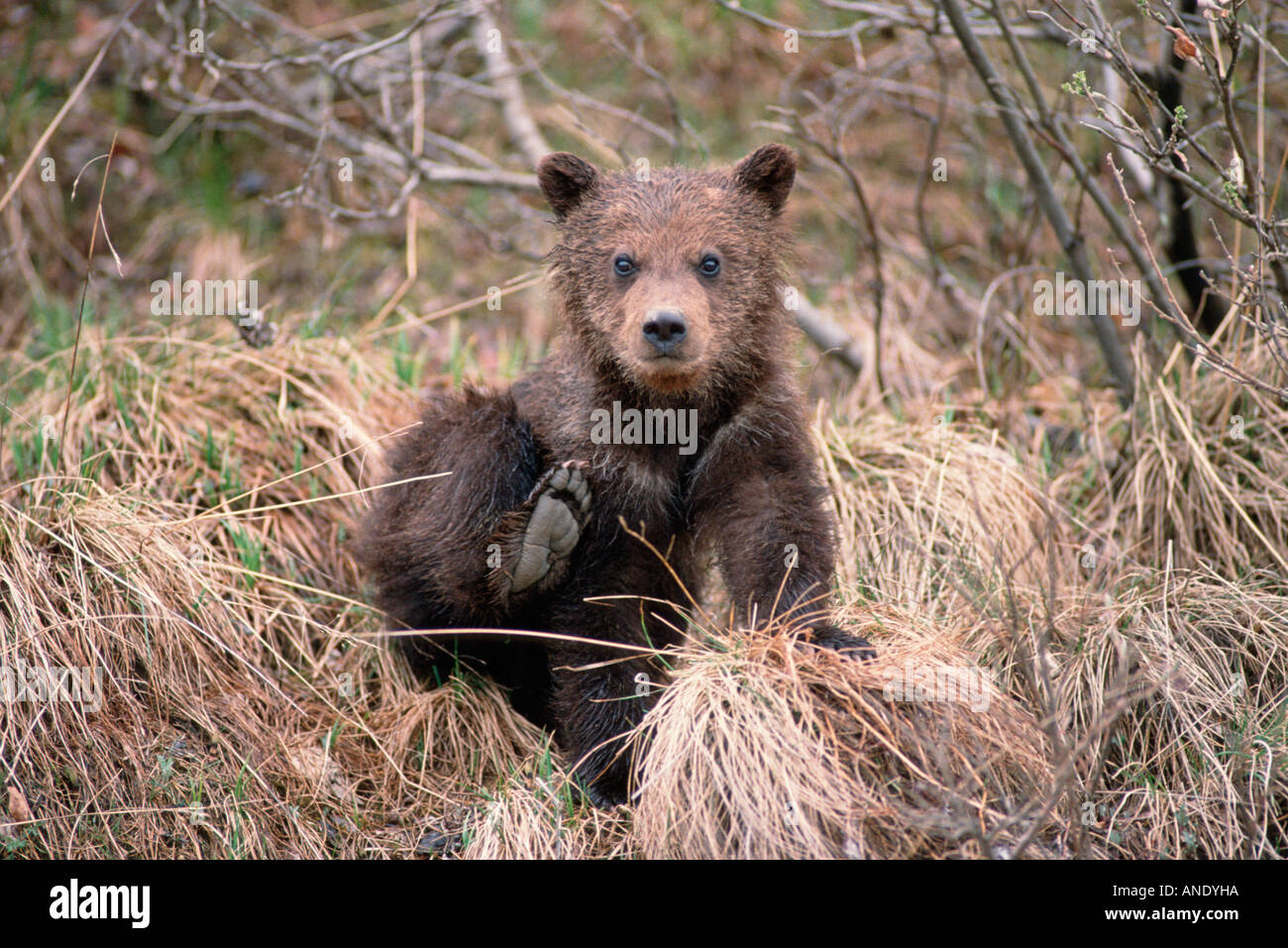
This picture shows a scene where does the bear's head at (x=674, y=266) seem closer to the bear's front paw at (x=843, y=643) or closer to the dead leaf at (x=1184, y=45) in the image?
the bear's front paw at (x=843, y=643)

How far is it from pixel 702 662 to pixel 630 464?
84cm

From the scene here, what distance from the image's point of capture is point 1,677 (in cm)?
398

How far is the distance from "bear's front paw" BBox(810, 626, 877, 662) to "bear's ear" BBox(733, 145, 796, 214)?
5.34 ft

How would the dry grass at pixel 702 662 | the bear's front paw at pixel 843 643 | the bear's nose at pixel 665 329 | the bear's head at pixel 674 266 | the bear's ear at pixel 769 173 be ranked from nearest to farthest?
the dry grass at pixel 702 662 → the bear's front paw at pixel 843 643 → the bear's nose at pixel 665 329 → the bear's head at pixel 674 266 → the bear's ear at pixel 769 173

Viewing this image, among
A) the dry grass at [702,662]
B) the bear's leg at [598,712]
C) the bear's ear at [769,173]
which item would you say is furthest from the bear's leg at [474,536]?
the bear's ear at [769,173]

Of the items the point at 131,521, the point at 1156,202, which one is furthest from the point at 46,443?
the point at 1156,202

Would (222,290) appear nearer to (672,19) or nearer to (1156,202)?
(672,19)

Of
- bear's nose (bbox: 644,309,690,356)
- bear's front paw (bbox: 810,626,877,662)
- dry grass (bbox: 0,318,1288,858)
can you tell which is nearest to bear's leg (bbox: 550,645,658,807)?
dry grass (bbox: 0,318,1288,858)

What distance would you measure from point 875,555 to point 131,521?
298 centimetres

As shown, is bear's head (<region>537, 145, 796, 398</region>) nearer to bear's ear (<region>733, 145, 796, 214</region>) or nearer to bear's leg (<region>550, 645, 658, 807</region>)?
bear's ear (<region>733, 145, 796, 214</region>)

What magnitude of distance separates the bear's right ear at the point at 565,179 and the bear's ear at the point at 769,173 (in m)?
0.55

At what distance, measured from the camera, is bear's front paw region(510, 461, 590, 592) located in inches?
159

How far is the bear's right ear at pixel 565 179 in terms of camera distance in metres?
4.35

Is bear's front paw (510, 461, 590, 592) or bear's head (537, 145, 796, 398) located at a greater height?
bear's head (537, 145, 796, 398)
